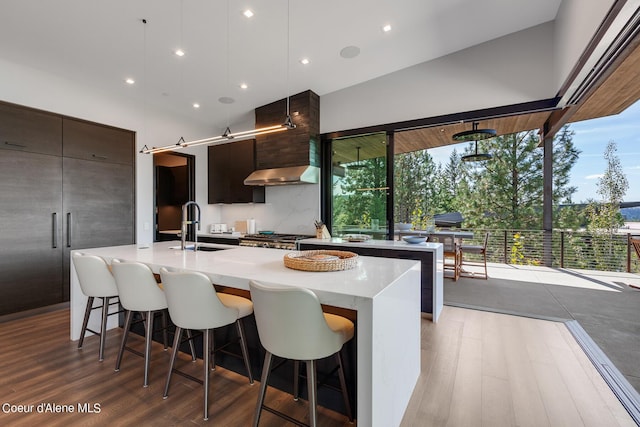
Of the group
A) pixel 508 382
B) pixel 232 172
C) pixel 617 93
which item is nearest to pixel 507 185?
pixel 617 93

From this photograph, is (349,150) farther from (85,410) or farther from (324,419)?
(85,410)

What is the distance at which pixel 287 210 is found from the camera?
508 centimetres

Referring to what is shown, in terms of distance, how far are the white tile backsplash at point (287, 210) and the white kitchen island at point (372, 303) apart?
2491 millimetres

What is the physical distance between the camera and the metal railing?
5438 mm

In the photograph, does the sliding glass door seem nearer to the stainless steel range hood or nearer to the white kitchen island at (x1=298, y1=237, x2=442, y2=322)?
the stainless steel range hood

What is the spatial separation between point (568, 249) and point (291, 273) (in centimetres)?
687

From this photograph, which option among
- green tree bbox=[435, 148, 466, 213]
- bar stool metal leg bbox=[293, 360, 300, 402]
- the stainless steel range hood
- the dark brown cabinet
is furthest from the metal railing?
bar stool metal leg bbox=[293, 360, 300, 402]

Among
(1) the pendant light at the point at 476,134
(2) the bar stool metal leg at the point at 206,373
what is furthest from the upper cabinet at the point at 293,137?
(2) the bar stool metal leg at the point at 206,373

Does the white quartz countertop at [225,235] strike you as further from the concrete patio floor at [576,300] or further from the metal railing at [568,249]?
the metal railing at [568,249]

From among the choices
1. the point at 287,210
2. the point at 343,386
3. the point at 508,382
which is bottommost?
the point at 508,382

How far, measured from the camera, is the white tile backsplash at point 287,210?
15.8 feet

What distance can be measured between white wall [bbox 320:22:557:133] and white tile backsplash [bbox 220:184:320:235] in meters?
1.22

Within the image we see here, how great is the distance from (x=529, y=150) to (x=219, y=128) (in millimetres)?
7496

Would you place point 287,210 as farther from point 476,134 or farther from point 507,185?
point 507,185
